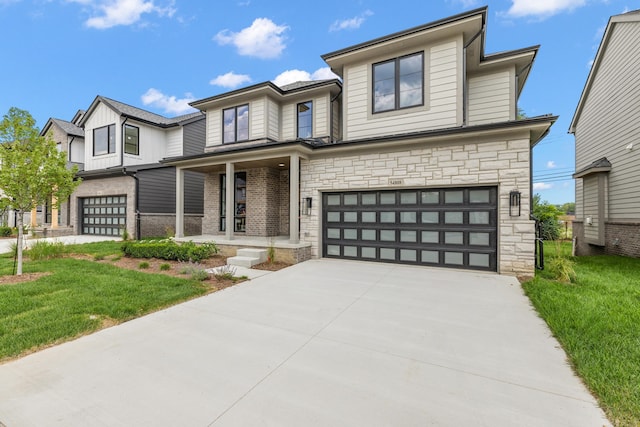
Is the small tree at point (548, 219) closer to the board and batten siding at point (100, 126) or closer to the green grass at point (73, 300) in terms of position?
the green grass at point (73, 300)

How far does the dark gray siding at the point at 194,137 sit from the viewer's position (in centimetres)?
1609

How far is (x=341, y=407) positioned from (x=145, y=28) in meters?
22.2

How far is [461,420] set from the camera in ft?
6.72

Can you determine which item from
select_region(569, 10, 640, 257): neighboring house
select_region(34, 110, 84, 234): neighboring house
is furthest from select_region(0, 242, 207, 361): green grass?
select_region(34, 110, 84, 234): neighboring house

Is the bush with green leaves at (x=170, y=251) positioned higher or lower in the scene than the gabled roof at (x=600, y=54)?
lower

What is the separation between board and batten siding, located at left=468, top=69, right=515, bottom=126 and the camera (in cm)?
883

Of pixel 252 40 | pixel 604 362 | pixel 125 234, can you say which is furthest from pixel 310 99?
pixel 252 40

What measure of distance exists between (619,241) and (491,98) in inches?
262

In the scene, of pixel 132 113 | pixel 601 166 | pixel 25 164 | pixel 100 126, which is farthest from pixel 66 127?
pixel 601 166

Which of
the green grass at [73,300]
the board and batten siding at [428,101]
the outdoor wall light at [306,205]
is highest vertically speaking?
the board and batten siding at [428,101]

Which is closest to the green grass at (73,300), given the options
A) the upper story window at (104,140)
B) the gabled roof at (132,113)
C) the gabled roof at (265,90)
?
the gabled roof at (265,90)

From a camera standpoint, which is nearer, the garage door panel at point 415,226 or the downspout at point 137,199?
the garage door panel at point 415,226

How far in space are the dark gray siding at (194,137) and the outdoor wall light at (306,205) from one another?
10453 mm

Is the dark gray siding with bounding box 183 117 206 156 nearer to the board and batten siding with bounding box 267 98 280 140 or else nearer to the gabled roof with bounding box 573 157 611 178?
the board and batten siding with bounding box 267 98 280 140
